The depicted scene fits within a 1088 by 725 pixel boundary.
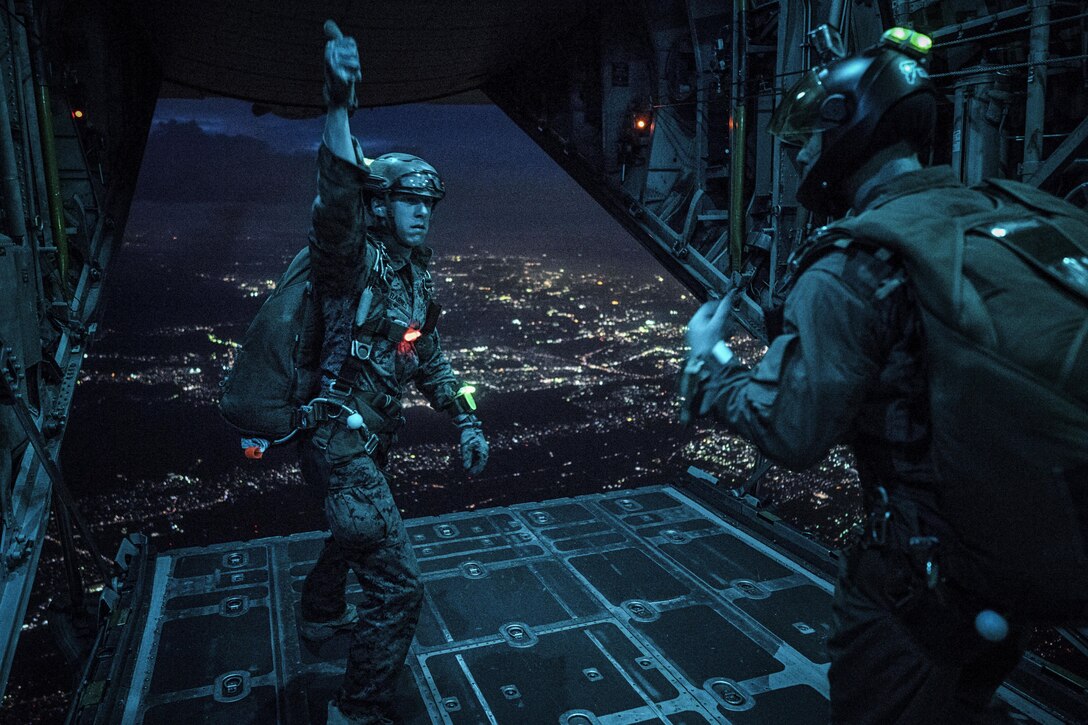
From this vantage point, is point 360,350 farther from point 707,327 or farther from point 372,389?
point 707,327

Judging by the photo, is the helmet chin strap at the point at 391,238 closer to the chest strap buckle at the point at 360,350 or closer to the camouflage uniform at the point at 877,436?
the chest strap buckle at the point at 360,350

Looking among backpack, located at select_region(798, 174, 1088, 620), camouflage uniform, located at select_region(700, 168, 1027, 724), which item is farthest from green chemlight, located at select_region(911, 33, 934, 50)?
backpack, located at select_region(798, 174, 1088, 620)

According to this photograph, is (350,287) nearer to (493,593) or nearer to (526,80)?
(493,593)

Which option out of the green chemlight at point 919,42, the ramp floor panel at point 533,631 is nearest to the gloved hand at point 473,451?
the ramp floor panel at point 533,631

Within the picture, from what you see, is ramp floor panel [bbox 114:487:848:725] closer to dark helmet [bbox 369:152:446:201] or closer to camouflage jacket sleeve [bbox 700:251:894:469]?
camouflage jacket sleeve [bbox 700:251:894:469]

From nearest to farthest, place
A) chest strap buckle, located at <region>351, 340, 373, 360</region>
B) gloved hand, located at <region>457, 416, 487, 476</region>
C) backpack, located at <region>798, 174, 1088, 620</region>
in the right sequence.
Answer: backpack, located at <region>798, 174, 1088, 620</region> → chest strap buckle, located at <region>351, 340, 373, 360</region> → gloved hand, located at <region>457, 416, 487, 476</region>

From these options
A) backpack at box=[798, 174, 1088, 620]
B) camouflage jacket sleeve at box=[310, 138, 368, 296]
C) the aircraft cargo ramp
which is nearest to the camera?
backpack at box=[798, 174, 1088, 620]

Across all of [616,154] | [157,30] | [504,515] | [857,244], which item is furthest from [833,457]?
[857,244]

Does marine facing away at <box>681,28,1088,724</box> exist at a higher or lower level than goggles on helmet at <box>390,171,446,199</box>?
lower
